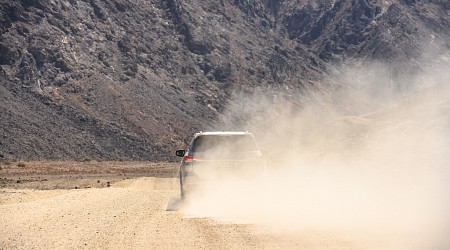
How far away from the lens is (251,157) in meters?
18.3

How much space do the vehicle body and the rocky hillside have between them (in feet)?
201

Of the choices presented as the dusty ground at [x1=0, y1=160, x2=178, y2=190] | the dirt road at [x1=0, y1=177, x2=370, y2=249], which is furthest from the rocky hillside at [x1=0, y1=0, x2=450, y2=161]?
the dirt road at [x1=0, y1=177, x2=370, y2=249]

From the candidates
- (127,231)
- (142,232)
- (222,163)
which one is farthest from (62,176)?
(142,232)

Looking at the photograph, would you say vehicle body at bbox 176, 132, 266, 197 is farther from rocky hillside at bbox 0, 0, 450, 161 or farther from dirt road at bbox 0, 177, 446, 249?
rocky hillside at bbox 0, 0, 450, 161

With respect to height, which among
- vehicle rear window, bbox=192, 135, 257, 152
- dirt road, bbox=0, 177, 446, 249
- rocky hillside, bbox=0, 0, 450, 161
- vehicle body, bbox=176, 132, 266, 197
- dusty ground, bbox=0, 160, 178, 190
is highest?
rocky hillside, bbox=0, 0, 450, 161

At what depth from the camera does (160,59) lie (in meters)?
110

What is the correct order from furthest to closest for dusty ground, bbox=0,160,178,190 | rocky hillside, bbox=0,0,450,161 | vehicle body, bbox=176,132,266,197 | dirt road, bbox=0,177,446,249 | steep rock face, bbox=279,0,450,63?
steep rock face, bbox=279,0,450,63 < rocky hillside, bbox=0,0,450,161 < dusty ground, bbox=0,160,178,190 < vehicle body, bbox=176,132,266,197 < dirt road, bbox=0,177,446,249

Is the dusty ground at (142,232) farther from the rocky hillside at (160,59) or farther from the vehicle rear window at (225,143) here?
the rocky hillside at (160,59)

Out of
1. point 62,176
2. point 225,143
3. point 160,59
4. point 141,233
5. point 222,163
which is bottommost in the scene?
point 141,233

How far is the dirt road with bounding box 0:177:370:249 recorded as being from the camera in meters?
11.6

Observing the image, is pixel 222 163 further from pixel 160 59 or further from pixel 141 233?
pixel 160 59

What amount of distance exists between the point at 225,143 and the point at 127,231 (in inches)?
238

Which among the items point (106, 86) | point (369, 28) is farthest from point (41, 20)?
point (369, 28)

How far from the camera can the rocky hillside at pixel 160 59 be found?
87500 millimetres
